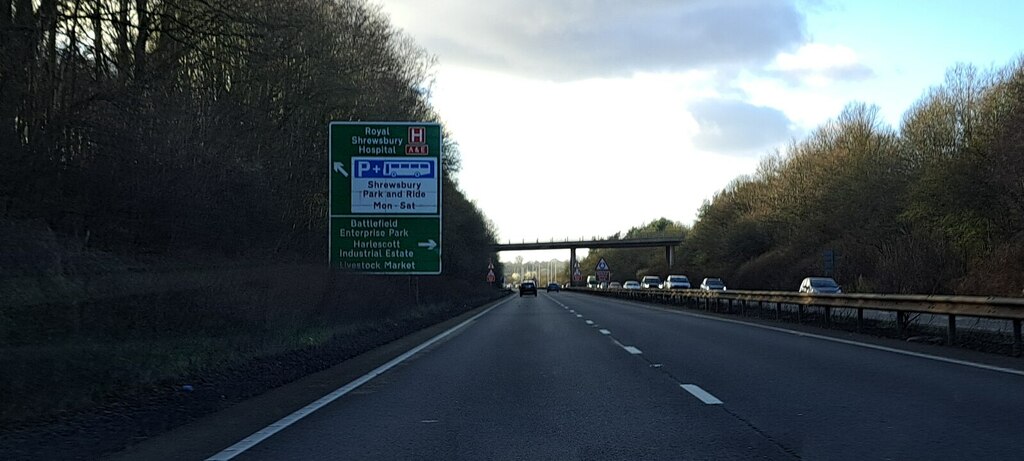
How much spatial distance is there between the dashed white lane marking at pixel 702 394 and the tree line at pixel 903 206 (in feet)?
82.9

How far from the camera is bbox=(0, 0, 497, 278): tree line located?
17156mm

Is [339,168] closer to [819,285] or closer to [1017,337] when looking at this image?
[1017,337]

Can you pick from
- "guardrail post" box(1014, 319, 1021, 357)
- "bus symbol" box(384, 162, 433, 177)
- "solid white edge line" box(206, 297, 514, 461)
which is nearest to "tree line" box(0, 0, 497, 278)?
"bus symbol" box(384, 162, 433, 177)

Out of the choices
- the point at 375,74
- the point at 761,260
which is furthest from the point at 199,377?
the point at 761,260

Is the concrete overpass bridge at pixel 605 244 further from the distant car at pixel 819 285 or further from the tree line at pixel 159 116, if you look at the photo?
the tree line at pixel 159 116

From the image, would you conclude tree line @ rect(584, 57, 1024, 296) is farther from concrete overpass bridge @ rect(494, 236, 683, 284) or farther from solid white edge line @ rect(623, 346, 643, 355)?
concrete overpass bridge @ rect(494, 236, 683, 284)

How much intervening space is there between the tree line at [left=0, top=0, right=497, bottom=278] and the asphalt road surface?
7932mm

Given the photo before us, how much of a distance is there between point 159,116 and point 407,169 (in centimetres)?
794

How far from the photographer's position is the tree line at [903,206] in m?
36.3

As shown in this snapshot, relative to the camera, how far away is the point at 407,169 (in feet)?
86.3

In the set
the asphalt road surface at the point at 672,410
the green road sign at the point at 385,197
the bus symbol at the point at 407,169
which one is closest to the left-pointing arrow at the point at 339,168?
the green road sign at the point at 385,197

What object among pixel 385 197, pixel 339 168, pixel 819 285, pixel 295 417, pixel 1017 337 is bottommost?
pixel 295 417

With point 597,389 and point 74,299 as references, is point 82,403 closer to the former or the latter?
point 74,299

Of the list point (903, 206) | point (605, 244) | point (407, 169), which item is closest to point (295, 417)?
point (407, 169)
